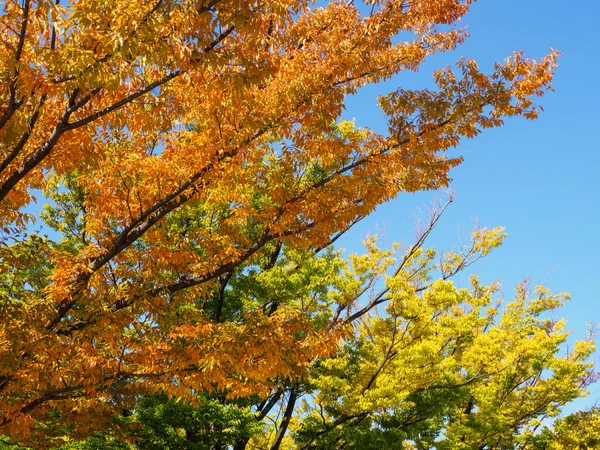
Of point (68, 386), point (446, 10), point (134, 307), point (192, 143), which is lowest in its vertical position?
point (68, 386)

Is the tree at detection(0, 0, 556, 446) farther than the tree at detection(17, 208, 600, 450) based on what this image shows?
No

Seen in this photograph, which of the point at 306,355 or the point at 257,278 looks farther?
the point at 257,278

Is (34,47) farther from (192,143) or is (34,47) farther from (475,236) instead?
(475,236)

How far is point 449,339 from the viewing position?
17031 millimetres

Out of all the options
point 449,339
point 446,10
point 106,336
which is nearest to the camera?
point 106,336

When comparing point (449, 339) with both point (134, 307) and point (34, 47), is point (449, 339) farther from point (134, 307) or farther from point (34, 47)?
point (34, 47)

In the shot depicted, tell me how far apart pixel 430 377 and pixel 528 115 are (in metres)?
8.68

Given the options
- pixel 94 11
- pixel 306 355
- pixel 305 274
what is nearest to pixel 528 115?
pixel 306 355

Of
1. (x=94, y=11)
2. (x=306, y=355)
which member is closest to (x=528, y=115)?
(x=306, y=355)

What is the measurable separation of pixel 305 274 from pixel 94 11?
1070 cm

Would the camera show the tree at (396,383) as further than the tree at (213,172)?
Yes

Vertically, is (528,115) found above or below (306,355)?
above

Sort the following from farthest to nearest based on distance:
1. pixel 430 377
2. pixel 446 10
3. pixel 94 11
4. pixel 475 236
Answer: pixel 475 236 < pixel 430 377 < pixel 446 10 < pixel 94 11

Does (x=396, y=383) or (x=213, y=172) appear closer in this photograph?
(x=213, y=172)
